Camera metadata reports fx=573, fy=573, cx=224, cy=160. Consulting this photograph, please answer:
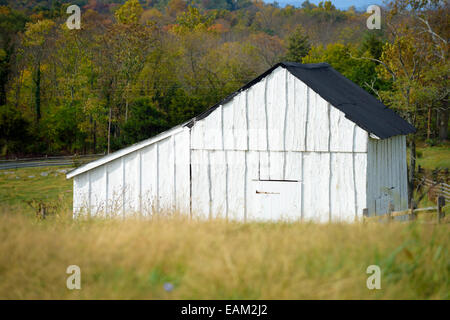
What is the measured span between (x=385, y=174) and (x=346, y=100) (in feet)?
7.60

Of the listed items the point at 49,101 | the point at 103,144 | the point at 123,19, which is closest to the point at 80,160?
the point at 103,144

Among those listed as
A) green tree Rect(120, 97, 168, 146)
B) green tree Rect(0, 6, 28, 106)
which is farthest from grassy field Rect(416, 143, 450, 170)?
green tree Rect(0, 6, 28, 106)

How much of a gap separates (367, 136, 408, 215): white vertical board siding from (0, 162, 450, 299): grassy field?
6376 mm

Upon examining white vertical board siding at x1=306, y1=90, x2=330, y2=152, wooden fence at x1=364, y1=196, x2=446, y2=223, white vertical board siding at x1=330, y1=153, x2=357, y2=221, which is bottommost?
wooden fence at x1=364, y1=196, x2=446, y2=223

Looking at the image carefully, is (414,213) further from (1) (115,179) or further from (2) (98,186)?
(2) (98,186)

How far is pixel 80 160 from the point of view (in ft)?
162

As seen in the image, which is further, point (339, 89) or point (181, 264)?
point (339, 89)

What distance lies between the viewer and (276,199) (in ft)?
47.9

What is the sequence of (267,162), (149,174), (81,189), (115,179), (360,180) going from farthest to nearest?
(81,189)
(115,179)
(149,174)
(267,162)
(360,180)

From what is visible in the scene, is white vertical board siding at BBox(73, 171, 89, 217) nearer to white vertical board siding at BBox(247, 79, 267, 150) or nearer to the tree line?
white vertical board siding at BBox(247, 79, 267, 150)

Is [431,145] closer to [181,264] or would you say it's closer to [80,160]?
[80,160]

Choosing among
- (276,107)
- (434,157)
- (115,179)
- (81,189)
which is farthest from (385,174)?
(434,157)

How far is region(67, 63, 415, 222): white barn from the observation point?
1408 centimetres
